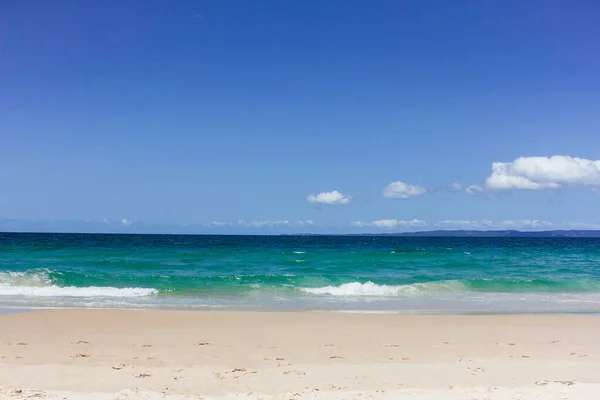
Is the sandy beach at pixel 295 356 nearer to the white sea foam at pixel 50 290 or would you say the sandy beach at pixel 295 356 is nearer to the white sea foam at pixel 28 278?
the white sea foam at pixel 50 290

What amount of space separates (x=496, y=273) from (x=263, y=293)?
47.7 ft

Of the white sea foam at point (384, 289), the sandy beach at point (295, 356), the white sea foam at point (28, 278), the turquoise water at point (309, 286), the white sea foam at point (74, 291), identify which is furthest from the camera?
the white sea foam at point (28, 278)

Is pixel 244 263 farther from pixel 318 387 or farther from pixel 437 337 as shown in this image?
pixel 318 387

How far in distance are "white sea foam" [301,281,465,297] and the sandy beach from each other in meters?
6.86

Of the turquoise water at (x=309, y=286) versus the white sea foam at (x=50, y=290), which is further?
the white sea foam at (x=50, y=290)

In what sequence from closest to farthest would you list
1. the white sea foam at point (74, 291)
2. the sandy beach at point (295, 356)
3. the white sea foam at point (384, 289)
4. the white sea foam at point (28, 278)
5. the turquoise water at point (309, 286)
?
the sandy beach at point (295, 356) < the turquoise water at point (309, 286) < the white sea foam at point (74, 291) < the white sea foam at point (384, 289) < the white sea foam at point (28, 278)

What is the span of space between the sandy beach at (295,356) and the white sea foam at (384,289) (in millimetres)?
6862

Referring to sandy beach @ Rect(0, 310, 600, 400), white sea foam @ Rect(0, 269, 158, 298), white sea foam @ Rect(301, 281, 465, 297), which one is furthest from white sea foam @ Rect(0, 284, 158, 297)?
white sea foam @ Rect(301, 281, 465, 297)

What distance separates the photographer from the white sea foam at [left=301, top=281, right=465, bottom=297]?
19.9 m

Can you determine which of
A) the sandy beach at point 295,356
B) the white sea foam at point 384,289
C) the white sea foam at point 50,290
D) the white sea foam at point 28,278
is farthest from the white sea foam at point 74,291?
the white sea foam at point 384,289

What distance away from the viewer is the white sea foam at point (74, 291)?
1828 centimetres

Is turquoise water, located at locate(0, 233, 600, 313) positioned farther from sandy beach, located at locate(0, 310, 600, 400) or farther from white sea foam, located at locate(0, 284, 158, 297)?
sandy beach, located at locate(0, 310, 600, 400)

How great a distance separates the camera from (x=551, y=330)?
1116 cm

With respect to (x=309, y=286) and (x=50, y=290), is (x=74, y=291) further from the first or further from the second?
(x=309, y=286)
